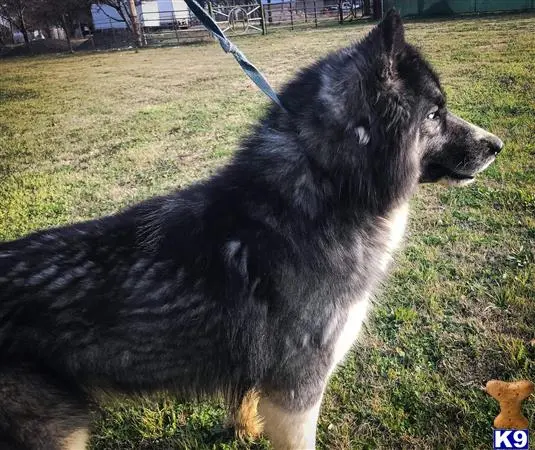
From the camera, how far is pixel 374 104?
198 centimetres

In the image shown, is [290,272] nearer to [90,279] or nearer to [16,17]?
[90,279]

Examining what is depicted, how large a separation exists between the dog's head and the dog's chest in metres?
0.23

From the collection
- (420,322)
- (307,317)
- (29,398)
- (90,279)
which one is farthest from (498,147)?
(29,398)

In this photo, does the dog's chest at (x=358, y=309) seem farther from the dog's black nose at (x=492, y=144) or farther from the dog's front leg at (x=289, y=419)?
the dog's black nose at (x=492, y=144)

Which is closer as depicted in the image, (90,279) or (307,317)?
(90,279)

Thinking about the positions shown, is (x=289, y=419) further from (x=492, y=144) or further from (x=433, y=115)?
(x=492, y=144)

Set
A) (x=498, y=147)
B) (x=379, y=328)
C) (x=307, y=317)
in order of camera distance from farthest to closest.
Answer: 1. (x=379, y=328)
2. (x=498, y=147)
3. (x=307, y=317)

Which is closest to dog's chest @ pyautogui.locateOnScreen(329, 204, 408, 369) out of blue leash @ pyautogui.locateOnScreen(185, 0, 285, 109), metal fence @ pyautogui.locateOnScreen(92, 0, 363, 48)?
blue leash @ pyautogui.locateOnScreen(185, 0, 285, 109)

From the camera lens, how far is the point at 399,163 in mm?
2057

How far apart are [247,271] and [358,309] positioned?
0.58 m

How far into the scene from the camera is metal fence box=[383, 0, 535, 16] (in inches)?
848

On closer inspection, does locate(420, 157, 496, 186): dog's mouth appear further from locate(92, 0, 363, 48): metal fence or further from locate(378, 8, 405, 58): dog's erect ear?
locate(92, 0, 363, 48): metal fence

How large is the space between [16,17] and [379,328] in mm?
43048

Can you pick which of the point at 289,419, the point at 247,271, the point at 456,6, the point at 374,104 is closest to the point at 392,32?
the point at 374,104
